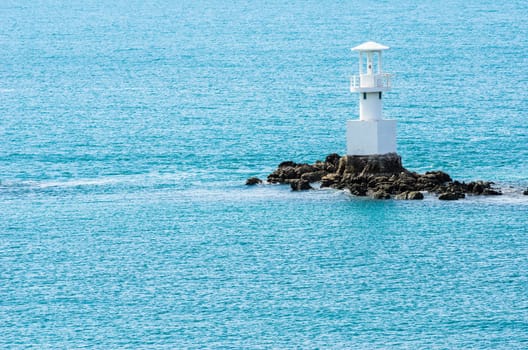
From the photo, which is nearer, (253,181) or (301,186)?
(301,186)

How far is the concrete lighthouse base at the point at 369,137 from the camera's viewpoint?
70.8 metres

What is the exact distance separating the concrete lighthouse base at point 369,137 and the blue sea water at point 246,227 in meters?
2.27

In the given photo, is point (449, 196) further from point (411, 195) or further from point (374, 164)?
point (374, 164)

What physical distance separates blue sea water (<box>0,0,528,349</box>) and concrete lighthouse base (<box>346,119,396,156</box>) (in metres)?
2.27

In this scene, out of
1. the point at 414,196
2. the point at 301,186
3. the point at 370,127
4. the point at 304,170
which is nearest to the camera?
the point at 414,196

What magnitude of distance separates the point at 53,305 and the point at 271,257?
1002 cm

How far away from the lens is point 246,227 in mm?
66812

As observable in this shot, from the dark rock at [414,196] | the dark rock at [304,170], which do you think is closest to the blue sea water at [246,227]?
the dark rock at [414,196]

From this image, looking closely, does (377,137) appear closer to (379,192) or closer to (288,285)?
(379,192)

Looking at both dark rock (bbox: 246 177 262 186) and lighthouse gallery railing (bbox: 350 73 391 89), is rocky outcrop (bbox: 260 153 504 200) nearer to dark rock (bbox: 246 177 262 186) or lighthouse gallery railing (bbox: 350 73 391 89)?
Result: dark rock (bbox: 246 177 262 186)

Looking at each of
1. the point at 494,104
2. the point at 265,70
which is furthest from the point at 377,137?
Answer: the point at 265,70

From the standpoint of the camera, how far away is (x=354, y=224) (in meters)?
66.4

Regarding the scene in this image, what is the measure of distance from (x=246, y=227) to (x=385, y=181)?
723cm

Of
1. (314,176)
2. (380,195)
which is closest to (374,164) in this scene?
(380,195)
